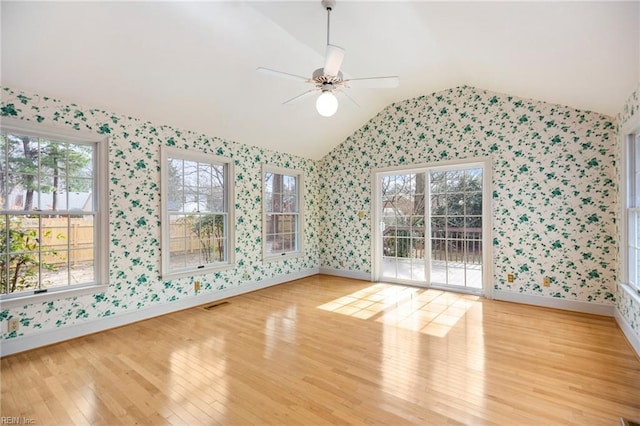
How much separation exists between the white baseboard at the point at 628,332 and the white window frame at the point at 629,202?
0.40m

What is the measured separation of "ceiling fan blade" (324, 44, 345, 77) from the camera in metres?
2.30

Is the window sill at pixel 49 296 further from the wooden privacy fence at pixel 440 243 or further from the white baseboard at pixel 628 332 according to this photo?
the white baseboard at pixel 628 332

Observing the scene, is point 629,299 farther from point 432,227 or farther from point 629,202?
point 432,227

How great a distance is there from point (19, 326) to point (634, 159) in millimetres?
6554

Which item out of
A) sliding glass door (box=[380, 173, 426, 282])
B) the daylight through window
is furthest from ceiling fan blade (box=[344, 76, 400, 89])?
the daylight through window

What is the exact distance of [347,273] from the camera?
6.11 meters

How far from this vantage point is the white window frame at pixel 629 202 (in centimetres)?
313

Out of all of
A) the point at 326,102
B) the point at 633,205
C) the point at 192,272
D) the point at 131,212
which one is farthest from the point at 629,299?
the point at 131,212

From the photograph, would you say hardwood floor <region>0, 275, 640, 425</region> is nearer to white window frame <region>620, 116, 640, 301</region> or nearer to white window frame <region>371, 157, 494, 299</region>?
white window frame <region>620, 116, 640, 301</region>

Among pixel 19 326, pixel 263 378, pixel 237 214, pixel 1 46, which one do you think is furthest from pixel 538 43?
pixel 19 326

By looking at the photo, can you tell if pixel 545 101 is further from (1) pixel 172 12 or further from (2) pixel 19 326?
(2) pixel 19 326

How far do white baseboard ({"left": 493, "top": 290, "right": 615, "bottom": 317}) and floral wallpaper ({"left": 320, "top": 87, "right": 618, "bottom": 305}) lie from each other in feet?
0.20

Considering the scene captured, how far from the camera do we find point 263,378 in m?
2.38

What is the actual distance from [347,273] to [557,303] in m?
3.39
